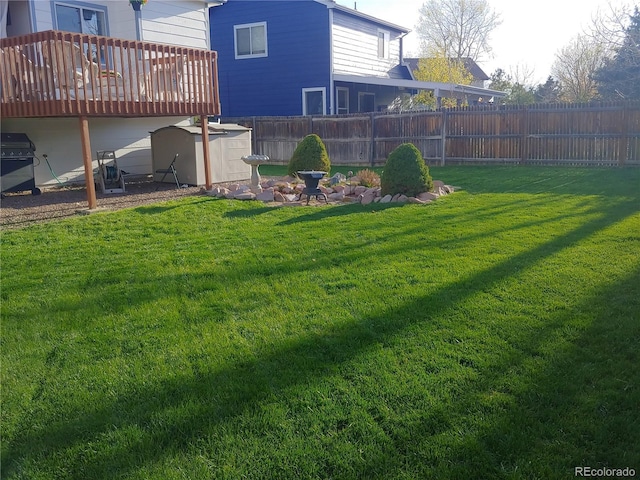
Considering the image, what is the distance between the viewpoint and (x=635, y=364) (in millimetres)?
3186

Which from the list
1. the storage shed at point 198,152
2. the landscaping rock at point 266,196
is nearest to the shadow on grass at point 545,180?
the landscaping rock at point 266,196

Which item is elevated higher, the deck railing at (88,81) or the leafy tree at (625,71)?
the leafy tree at (625,71)

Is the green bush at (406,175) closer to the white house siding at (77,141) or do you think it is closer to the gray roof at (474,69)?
the white house siding at (77,141)

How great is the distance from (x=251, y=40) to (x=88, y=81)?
14.2 meters

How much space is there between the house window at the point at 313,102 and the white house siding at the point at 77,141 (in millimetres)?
9019

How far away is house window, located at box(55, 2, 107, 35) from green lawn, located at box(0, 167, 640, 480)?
6320mm

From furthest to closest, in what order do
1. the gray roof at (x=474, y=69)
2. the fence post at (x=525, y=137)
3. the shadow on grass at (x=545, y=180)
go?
the gray roof at (x=474, y=69), the fence post at (x=525, y=137), the shadow on grass at (x=545, y=180)

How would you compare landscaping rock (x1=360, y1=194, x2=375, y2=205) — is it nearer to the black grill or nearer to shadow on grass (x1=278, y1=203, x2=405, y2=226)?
shadow on grass (x1=278, y1=203, x2=405, y2=226)

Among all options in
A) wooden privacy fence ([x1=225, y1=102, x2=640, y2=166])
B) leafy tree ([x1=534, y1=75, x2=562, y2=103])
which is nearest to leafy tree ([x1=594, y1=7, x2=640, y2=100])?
wooden privacy fence ([x1=225, y1=102, x2=640, y2=166])

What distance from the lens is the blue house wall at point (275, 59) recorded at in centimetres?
2072

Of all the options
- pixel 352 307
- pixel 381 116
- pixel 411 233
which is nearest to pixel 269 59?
pixel 381 116

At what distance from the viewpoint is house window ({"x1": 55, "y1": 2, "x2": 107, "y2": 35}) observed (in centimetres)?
1091

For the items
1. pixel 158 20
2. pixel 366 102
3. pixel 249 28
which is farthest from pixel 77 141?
pixel 366 102

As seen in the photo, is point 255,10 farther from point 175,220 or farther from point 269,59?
point 175,220
